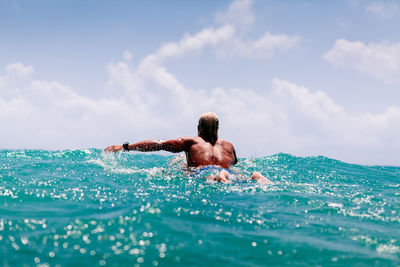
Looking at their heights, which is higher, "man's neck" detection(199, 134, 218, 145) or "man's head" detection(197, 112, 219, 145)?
"man's head" detection(197, 112, 219, 145)

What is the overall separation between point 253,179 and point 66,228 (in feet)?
16.7

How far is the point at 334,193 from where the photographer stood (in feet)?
25.3

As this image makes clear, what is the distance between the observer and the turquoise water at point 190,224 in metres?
3.59

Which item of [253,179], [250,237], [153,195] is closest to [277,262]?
[250,237]

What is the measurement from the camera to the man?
27.6ft

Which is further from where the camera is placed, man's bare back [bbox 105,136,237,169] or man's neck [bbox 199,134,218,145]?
man's neck [bbox 199,134,218,145]

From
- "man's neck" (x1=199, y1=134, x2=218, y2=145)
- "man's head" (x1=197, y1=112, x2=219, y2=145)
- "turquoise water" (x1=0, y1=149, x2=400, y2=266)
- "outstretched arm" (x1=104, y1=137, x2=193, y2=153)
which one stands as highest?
"man's head" (x1=197, y1=112, x2=219, y2=145)

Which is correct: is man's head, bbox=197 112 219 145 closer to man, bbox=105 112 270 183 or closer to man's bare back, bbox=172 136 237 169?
man, bbox=105 112 270 183

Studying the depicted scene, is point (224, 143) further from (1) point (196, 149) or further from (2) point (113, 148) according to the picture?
(2) point (113, 148)

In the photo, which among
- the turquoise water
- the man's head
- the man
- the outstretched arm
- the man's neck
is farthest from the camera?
the man's neck

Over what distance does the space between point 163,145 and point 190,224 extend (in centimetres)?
429

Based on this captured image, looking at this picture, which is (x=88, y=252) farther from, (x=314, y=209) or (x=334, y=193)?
(x=334, y=193)

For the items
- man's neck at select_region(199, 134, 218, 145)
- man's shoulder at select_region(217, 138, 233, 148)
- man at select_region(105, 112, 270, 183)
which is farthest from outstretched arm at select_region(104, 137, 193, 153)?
man's shoulder at select_region(217, 138, 233, 148)

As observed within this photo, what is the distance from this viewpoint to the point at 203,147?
8.57 metres
